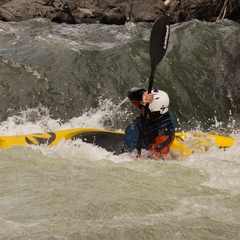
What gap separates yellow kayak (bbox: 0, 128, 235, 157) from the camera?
19.9 feet

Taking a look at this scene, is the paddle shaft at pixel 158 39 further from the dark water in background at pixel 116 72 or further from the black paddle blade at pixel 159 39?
the dark water in background at pixel 116 72

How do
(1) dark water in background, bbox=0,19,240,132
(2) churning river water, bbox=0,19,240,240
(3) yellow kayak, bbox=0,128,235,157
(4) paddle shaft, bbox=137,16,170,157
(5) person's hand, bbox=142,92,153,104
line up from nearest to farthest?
(2) churning river water, bbox=0,19,240,240
(5) person's hand, bbox=142,92,153,104
(3) yellow kayak, bbox=0,128,235,157
(4) paddle shaft, bbox=137,16,170,157
(1) dark water in background, bbox=0,19,240,132

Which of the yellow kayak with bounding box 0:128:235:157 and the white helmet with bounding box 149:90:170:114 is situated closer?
the white helmet with bounding box 149:90:170:114

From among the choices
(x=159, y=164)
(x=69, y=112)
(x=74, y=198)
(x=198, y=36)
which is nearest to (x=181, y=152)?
(x=159, y=164)

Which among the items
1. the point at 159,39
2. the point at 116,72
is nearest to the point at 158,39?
the point at 159,39

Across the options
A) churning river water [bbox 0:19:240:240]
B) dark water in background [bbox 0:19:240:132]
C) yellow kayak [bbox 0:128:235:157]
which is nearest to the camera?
churning river water [bbox 0:19:240:240]

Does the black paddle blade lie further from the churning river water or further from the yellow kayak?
the churning river water

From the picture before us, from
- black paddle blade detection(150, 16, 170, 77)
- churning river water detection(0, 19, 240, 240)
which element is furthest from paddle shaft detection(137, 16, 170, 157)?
churning river water detection(0, 19, 240, 240)

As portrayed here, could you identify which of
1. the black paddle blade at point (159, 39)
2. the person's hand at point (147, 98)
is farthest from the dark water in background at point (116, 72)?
the person's hand at point (147, 98)

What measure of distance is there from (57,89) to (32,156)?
10.5ft

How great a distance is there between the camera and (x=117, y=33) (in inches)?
438

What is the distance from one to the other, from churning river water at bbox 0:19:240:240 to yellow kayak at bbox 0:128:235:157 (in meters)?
0.16

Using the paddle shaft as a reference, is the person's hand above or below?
below

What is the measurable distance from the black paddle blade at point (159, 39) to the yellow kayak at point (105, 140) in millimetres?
822
